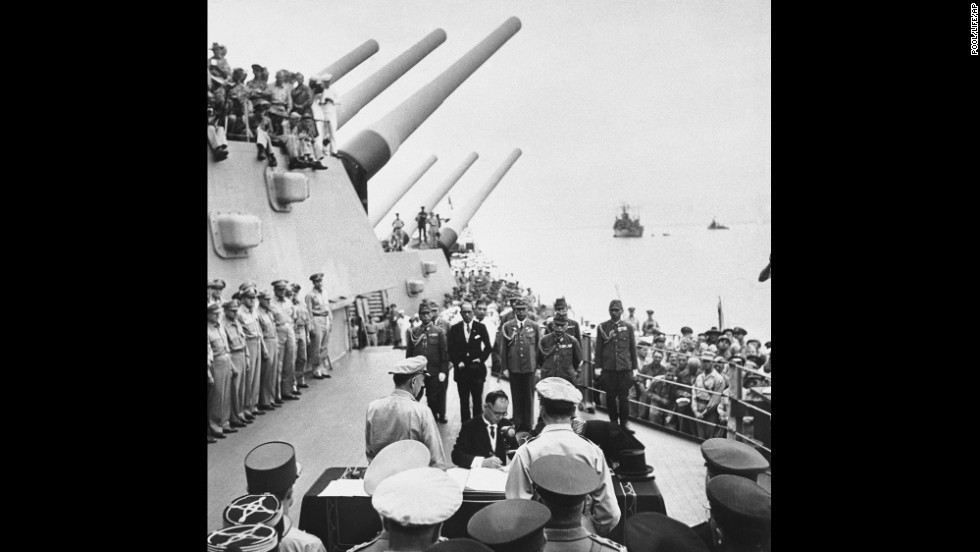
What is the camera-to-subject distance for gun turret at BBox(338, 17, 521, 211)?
329 inches

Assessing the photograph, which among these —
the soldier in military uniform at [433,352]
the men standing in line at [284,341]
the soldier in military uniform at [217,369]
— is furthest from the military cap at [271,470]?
the men standing in line at [284,341]

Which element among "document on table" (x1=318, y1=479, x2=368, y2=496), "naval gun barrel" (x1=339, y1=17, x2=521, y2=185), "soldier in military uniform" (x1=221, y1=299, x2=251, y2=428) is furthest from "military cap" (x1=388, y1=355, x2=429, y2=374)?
"naval gun barrel" (x1=339, y1=17, x2=521, y2=185)

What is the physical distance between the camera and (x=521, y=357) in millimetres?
4469

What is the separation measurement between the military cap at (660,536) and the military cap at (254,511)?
980 mm

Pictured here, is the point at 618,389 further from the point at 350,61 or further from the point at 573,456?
the point at 350,61

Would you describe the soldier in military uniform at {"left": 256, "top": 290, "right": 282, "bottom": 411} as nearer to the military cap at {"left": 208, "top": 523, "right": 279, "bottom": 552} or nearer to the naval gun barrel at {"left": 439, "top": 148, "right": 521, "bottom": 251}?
the military cap at {"left": 208, "top": 523, "right": 279, "bottom": 552}

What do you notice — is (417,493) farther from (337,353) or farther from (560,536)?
(337,353)

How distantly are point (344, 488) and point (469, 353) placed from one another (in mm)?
2465

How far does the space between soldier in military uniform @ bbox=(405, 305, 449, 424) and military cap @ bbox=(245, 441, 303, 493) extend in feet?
9.23

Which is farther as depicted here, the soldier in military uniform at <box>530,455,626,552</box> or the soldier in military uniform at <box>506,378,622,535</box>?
the soldier in military uniform at <box>506,378,622,535</box>

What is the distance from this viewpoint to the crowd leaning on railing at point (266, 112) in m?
5.87

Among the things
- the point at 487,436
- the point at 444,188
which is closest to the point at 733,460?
the point at 487,436
